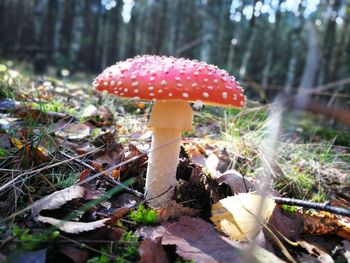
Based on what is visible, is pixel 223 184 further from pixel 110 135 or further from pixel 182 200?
pixel 110 135

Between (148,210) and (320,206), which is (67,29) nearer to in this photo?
(148,210)

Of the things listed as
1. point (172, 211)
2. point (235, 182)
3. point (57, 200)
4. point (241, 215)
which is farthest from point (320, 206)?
point (57, 200)

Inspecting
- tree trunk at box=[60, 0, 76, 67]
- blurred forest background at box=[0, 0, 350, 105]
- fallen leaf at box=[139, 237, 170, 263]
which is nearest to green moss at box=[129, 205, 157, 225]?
fallen leaf at box=[139, 237, 170, 263]

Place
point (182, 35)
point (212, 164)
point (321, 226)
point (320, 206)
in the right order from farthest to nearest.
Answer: point (182, 35) < point (212, 164) < point (321, 226) < point (320, 206)

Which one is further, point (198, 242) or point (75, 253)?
point (198, 242)

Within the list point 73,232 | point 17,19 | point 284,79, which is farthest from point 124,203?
point 284,79

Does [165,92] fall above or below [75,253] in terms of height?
above
